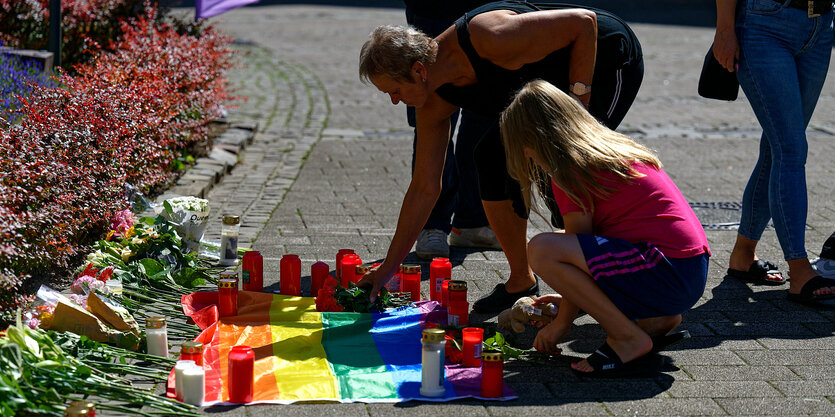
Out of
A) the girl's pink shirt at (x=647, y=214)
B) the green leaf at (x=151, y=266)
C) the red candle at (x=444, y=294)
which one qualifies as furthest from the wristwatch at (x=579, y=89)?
the green leaf at (x=151, y=266)

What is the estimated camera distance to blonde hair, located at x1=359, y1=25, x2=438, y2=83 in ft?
11.9

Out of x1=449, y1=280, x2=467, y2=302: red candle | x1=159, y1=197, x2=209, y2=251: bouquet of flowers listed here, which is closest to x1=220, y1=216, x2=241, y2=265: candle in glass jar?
x1=159, y1=197, x2=209, y2=251: bouquet of flowers

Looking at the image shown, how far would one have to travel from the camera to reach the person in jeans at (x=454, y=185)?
197 inches

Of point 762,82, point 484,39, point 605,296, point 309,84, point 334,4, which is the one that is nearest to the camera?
point 605,296

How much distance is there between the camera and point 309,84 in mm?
10859

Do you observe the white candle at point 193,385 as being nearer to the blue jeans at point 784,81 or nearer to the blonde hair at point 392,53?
the blonde hair at point 392,53

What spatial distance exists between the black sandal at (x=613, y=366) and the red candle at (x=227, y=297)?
1.48m

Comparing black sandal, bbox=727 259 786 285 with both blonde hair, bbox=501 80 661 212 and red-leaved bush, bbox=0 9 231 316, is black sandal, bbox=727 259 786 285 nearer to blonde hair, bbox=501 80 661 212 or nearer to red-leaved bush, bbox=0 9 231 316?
blonde hair, bbox=501 80 661 212

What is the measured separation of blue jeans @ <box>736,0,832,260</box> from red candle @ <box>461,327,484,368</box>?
5.66 feet

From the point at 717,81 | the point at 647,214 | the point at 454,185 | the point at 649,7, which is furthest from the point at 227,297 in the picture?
the point at 649,7

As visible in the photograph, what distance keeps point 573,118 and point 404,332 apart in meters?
1.11

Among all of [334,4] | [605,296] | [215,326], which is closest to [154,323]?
Answer: [215,326]

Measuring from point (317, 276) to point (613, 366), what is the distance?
149 cm

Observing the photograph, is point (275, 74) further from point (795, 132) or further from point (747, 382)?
point (747, 382)
